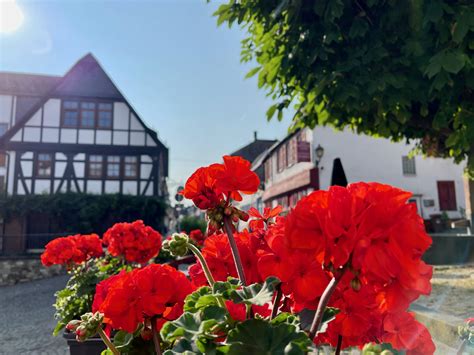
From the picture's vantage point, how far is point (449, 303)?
11.9 feet

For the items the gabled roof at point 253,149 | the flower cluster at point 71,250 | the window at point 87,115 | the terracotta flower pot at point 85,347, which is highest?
the gabled roof at point 253,149

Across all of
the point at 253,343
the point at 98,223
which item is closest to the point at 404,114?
the point at 253,343

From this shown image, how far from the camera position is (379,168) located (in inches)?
681

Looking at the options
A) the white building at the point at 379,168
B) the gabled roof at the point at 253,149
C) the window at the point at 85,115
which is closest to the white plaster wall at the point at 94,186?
the window at the point at 85,115

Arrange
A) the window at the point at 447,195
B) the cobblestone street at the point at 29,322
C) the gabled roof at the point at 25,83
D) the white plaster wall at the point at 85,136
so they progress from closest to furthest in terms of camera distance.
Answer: the cobblestone street at the point at 29,322 < the white plaster wall at the point at 85,136 < the window at the point at 447,195 < the gabled roof at the point at 25,83

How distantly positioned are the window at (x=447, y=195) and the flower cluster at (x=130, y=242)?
60.2 feet

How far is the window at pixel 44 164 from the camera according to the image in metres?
16.3

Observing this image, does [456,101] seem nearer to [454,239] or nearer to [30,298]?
[454,239]

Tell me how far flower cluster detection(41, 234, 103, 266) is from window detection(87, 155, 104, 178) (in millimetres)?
14566

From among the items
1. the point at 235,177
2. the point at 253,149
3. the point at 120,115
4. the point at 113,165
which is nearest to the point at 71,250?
the point at 235,177

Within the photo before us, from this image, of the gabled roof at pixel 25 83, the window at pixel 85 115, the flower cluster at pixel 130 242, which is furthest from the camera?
the gabled roof at pixel 25 83

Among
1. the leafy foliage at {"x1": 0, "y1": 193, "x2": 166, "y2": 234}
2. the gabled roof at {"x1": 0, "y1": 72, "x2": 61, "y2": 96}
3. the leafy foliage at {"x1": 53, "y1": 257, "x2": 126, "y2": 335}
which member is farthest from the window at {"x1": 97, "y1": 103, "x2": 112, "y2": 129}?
the leafy foliage at {"x1": 53, "y1": 257, "x2": 126, "y2": 335}

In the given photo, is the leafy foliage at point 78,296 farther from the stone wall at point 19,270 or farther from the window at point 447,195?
the window at point 447,195

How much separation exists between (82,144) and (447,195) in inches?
714
